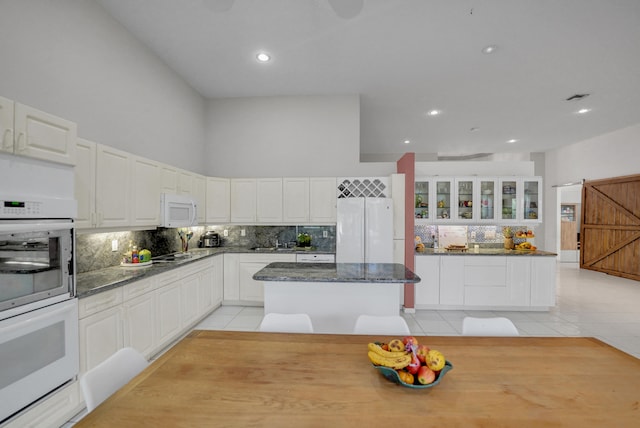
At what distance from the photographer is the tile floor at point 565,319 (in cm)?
334

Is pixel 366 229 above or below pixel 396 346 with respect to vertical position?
above

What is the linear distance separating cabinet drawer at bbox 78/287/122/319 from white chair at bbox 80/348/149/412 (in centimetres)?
91

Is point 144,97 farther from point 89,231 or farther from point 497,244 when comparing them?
point 497,244

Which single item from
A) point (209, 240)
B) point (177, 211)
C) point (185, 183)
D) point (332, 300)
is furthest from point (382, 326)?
point (209, 240)

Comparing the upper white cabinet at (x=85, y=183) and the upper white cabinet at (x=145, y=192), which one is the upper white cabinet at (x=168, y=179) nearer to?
the upper white cabinet at (x=145, y=192)

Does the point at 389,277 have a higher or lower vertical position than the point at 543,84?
lower

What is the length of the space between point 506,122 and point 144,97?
6.78m

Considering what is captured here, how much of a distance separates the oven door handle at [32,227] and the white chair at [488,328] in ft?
8.83

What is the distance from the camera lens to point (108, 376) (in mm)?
1194

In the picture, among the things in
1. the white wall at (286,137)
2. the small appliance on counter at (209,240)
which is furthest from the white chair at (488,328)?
the small appliance on counter at (209,240)

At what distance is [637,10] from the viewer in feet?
8.54

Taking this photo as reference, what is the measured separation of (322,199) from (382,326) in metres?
2.86

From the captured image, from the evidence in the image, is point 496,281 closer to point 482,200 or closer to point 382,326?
point 482,200

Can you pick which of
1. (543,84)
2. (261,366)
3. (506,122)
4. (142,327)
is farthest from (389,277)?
(506,122)
